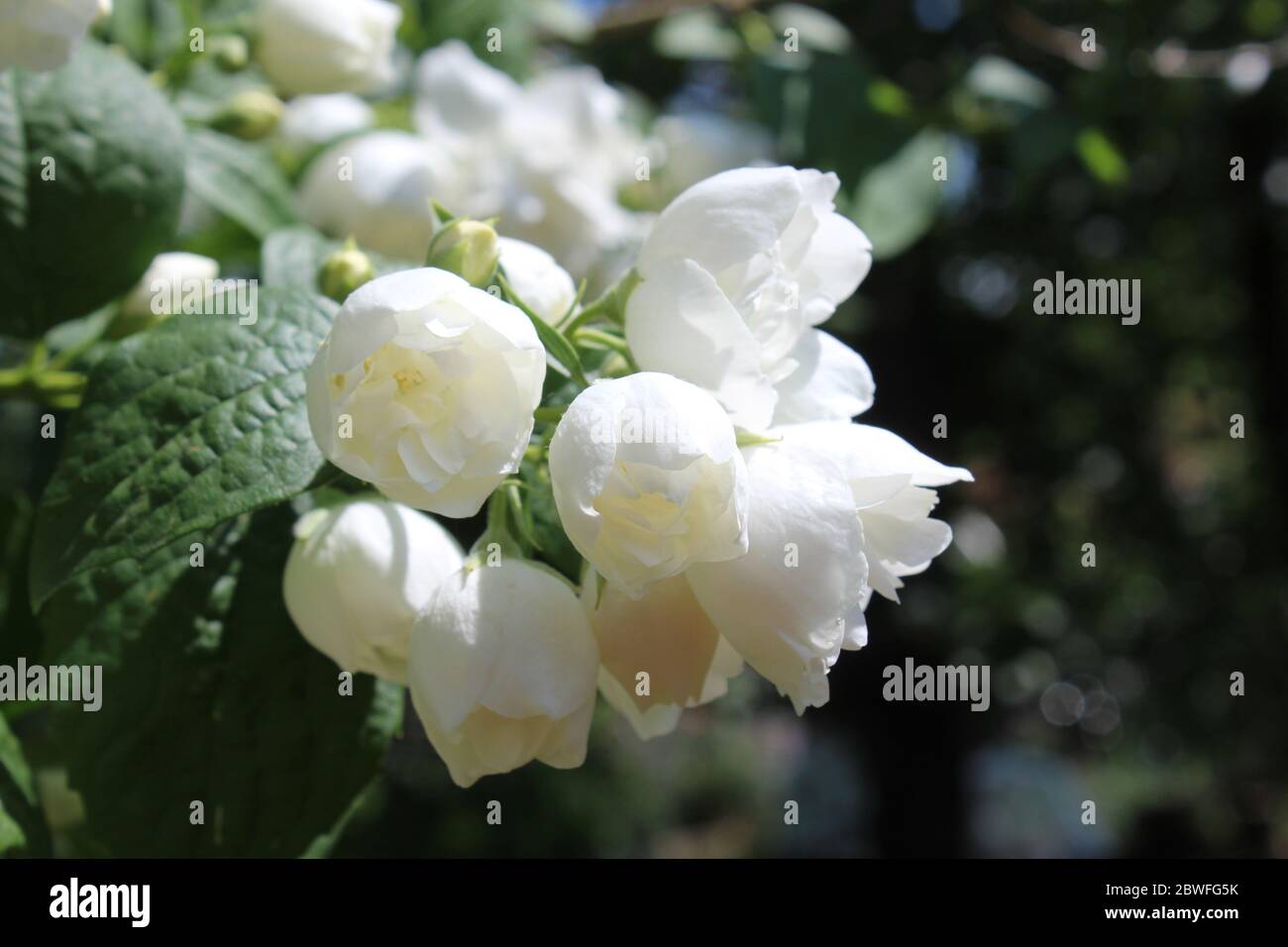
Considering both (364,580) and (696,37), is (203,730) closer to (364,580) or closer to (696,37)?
(364,580)

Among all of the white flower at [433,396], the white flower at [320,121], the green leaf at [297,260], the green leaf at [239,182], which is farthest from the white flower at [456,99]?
the white flower at [433,396]

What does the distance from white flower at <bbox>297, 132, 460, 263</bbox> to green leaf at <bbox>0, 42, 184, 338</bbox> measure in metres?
0.22

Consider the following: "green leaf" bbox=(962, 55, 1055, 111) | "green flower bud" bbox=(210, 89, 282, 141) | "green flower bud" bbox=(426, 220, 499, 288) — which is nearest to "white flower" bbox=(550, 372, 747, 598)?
"green flower bud" bbox=(426, 220, 499, 288)

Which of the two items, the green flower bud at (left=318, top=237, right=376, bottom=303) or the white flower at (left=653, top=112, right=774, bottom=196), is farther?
the white flower at (left=653, top=112, right=774, bottom=196)

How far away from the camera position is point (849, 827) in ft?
20.0

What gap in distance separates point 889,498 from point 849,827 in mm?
5881

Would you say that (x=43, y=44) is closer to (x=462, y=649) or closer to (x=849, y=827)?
(x=462, y=649)

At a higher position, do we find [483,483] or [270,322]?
[270,322]

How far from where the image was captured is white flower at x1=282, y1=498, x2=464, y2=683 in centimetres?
67

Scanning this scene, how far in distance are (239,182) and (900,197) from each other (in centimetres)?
75

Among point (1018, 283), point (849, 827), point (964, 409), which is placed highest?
point (1018, 283)

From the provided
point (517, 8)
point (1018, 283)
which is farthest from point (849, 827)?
point (517, 8)

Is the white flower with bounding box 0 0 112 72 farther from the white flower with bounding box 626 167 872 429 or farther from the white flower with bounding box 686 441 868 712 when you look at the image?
the white flower with bounding box 686 441 868 712

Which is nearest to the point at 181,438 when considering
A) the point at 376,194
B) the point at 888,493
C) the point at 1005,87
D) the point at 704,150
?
the point at 888,493
